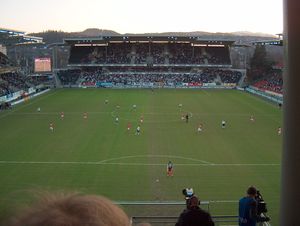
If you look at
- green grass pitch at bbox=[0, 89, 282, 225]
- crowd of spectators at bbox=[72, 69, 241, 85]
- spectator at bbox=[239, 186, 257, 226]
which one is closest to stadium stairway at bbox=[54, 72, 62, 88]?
crowd of spectators at bbox=[72, 69, 241, 85]

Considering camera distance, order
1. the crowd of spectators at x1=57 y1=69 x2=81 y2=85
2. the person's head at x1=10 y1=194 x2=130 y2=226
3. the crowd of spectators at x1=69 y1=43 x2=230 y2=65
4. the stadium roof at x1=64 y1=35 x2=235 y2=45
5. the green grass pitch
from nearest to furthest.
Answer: the person's head at x1=10 y1=194 x2=130 y2=226
the green grass pitch
the crowd of spectators at x1=57 y1=69 x2=81 y2=85
the stadium roof at x1=64 y1=35 x2=235 y2=45
the crowd of spectators at x1=69 y1=43 x2=230 y2=65

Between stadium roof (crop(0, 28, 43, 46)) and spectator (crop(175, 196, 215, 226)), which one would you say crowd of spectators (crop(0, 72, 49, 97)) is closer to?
stadium roof (crop(0, 28, 43, 46))

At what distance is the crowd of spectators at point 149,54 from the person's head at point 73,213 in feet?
340

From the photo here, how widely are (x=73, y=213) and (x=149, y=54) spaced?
107 m

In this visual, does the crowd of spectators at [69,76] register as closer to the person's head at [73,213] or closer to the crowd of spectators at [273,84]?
the crowd of spectators at [273,84]

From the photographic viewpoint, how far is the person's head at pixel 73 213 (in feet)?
5.23

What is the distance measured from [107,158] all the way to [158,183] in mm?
6661

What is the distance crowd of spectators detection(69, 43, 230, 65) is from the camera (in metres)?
105

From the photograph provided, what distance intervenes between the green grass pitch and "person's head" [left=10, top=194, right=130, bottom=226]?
861 centimetres

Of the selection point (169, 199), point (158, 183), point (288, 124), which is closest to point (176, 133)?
point (158, 183)

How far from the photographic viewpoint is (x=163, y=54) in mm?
107875

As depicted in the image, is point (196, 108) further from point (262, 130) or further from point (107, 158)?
point (107, 158)

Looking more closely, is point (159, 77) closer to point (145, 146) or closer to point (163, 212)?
point (145, 146)

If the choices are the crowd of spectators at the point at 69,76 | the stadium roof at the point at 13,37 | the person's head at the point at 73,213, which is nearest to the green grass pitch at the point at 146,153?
the person's head at the point at 73,213
